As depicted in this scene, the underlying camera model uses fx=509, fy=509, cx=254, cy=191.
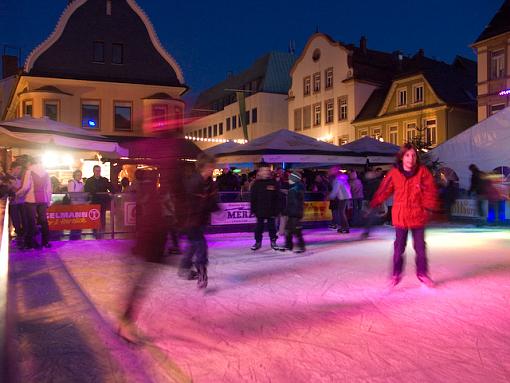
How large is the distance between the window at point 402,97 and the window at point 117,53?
63.2ft

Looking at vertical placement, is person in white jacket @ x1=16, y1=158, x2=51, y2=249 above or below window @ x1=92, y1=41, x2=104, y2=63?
below

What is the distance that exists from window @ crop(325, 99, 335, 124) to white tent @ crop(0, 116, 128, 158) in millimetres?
29060

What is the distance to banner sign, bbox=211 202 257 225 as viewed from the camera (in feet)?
43.3

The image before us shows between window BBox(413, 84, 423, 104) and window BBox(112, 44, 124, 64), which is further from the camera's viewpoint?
window BBox(413, 84, 423, 104)

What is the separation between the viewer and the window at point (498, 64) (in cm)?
2800

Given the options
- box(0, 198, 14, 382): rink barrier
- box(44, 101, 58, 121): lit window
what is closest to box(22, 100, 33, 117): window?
box(44, 101, 58, 121): lit window

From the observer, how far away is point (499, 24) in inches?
1117

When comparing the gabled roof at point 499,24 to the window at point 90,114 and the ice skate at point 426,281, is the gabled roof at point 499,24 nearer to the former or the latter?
the window at point 90,114

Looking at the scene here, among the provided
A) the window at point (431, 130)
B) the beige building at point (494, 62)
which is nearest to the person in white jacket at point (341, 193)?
the beige building at point (494, 62)

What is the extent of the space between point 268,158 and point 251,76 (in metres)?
41.1

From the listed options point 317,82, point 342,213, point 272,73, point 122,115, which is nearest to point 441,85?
point 317,82

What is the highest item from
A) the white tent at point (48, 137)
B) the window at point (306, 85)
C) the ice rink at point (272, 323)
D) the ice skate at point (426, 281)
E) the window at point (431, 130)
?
the window at point (306, 85)

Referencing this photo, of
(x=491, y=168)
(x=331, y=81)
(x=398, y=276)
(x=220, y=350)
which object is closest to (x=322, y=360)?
(x=220, y=350)

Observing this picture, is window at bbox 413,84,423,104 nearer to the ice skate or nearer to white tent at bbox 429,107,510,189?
white tent at bbox 429,107,510,189
